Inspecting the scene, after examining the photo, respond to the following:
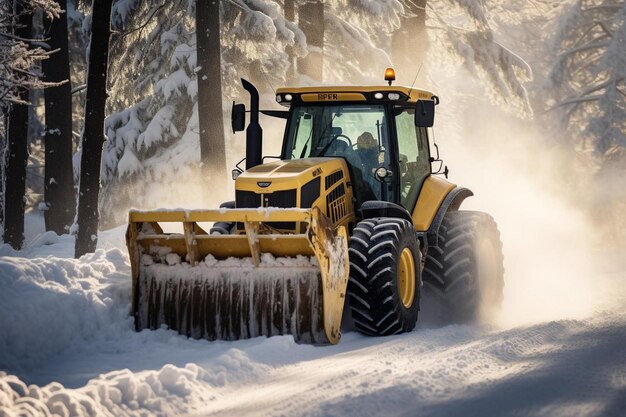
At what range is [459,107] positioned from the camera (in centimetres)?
4616

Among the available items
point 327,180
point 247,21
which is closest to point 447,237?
point 327,180

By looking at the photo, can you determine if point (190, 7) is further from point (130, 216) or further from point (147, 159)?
point (130, 216)

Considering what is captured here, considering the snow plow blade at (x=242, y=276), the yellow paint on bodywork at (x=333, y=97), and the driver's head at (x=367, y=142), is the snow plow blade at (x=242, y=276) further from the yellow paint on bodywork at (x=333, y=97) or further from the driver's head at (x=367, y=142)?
the yellow paint on bodywork at (x=333, y=97)

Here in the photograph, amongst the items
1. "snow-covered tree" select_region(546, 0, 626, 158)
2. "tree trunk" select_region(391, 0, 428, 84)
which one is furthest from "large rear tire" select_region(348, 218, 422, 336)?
"snow-covered tree" select_region(546, 0, 626, 158)

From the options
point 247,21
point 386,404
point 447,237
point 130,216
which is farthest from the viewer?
point 247,21

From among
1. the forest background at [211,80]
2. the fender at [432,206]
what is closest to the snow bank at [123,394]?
the fender at [432,206]

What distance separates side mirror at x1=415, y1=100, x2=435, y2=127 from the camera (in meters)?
9.20

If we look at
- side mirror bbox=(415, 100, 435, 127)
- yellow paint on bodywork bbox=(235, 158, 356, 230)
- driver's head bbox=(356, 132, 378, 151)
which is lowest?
yellow paint on bodywork bbox=(235, 158, 356, 230)

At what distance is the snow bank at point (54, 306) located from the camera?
7.50 meters

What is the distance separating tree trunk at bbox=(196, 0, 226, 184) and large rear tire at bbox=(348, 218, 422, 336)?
354 inches

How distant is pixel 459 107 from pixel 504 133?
16.0 ft

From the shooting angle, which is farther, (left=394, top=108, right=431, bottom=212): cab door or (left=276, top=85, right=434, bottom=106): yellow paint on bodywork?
(left=394, top=108, right=431, bottom=212): cab door

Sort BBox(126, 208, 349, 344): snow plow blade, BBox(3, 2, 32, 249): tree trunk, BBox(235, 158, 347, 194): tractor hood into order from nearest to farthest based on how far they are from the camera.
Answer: BBox(126, 208, 349, 344): snow plow blade, BBox(235, 158, 347, 194): tractor hood, BBox(3, 2, 32, 249): tree trunk

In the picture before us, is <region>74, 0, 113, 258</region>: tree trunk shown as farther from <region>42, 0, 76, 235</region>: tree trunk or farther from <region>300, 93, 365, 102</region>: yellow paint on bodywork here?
<region>300, 93, 365, 102</region>: yellow paint on bodywork
